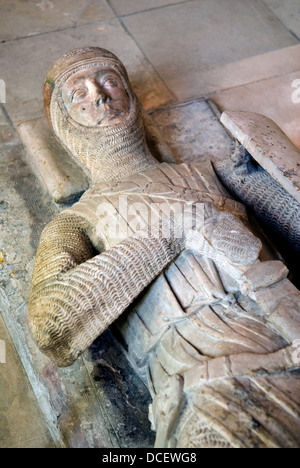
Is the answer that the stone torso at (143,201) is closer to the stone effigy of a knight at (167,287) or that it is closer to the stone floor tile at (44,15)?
the stone effigy of a knight at (167,287)

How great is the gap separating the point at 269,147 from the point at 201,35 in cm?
259

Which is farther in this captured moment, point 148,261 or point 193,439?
point 148,261

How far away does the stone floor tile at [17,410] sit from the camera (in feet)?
10.1

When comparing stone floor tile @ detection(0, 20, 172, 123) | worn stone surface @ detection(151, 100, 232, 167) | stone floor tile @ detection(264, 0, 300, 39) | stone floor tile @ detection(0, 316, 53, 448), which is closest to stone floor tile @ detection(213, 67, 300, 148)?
worn stone surface @ detection(151, 100, 232, 167)

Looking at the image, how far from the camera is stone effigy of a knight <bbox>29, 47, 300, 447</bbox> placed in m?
2.42

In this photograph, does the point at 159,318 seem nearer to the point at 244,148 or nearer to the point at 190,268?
the point at 190,268

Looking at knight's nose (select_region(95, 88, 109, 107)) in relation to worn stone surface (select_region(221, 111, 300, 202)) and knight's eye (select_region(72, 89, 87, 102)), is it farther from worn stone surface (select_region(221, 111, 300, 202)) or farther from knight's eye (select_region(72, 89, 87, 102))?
worn stone surface (select_region(221, 111, 300, 202))

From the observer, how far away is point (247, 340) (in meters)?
2.63

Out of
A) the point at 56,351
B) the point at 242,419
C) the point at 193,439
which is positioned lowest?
the point at 56,351

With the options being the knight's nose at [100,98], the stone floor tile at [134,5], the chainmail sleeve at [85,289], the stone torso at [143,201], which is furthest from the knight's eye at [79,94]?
the stone floor tile at [134,5]

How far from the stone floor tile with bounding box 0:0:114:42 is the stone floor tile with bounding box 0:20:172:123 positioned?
0.41 ft

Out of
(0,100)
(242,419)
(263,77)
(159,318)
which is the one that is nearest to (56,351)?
(159,318)

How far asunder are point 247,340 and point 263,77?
3.04m

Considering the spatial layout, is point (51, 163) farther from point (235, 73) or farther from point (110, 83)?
point (235, 73)
